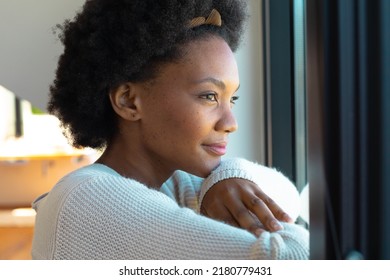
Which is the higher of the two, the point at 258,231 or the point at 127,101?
the point at 127,101

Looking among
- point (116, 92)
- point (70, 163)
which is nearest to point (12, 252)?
point (70, 163)

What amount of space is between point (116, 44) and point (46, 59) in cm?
78

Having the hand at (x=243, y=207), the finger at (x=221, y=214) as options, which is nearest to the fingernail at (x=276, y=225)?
the hand at (x=243, y=207)

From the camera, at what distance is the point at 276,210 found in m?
0.60

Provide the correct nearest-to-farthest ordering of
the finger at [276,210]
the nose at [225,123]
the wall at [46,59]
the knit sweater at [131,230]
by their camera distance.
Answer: the knit sweater at [131,230] < the finger at [276,210] < the nose at [225,123] < the wall at [46,59]

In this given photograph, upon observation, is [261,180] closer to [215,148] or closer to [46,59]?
[215,148]

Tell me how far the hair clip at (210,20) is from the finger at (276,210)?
Answer: 236 mm

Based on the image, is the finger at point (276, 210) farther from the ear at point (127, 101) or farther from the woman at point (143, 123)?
the ear at point (127, 101)

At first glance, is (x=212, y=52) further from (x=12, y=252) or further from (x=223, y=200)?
(x=12, y=252)

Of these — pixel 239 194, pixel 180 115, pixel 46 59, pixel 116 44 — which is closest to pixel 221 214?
pixel 239 194

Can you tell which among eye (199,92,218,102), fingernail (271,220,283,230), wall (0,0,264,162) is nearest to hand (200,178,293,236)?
fingernail (271,220,283,230)

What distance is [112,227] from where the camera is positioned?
0.53m

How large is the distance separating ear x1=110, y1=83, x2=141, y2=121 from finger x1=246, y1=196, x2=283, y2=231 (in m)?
0.19

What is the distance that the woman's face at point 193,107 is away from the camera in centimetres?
67
